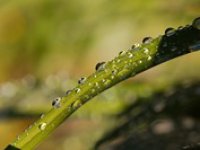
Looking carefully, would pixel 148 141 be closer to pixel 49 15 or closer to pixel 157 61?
pixel 157 61

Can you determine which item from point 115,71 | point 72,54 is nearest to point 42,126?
point 115,71

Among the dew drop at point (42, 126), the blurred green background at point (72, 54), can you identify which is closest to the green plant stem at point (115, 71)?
the dew drop at point (42, 126)

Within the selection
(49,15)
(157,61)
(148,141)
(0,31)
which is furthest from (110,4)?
(157,61)

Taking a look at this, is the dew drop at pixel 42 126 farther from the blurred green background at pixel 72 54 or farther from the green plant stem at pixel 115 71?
the blurred green background at pixel 72 54

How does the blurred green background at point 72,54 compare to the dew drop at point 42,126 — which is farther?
the blurred green background at point 72,54

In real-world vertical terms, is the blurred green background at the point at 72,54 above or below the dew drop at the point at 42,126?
above

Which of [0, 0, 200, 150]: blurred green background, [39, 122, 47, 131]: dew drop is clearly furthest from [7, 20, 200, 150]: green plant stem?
[0, 0, 200, 150]: blurred green background

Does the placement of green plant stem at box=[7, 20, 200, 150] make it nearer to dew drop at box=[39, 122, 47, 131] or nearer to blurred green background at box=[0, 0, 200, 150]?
dew drop at box=[39, 122, 47, 131]

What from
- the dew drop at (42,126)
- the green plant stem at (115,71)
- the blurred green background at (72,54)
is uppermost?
the blurred green background at (72,54)
